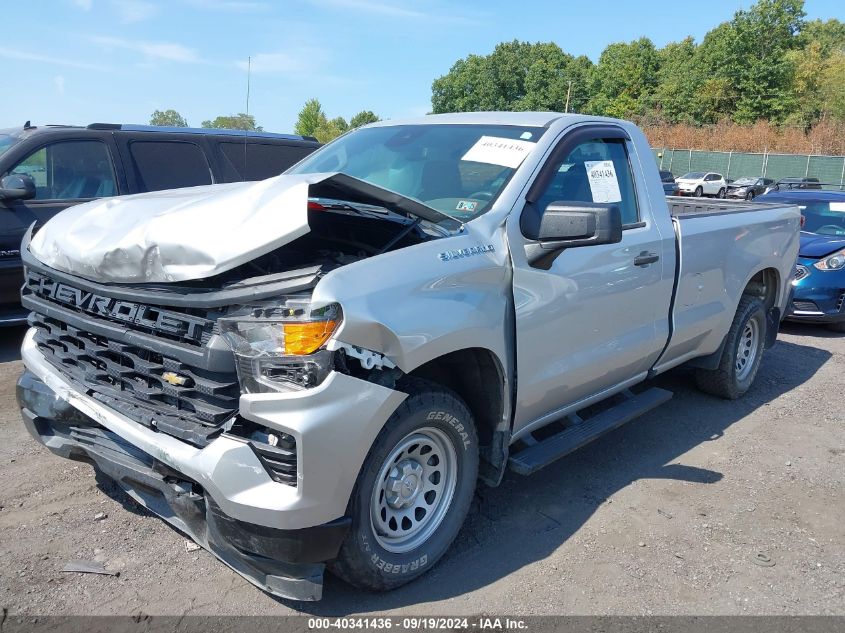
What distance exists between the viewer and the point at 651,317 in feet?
14.4

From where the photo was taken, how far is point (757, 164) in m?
45.4

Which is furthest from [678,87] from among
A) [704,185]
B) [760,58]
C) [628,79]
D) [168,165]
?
[168,165]

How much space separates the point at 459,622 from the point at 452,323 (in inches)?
47.3

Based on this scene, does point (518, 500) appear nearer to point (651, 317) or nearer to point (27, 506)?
point (651, 317)

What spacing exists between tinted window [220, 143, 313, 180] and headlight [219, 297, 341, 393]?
5.44 meters

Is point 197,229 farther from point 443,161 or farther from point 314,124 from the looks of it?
point 314,124

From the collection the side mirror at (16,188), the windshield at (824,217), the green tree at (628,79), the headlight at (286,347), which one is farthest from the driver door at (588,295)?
the green tree at (628,79)

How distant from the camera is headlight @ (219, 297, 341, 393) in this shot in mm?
2508

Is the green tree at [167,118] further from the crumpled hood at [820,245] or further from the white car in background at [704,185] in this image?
the white car in background at [704,185]

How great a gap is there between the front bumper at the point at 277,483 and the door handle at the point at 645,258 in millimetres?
2003

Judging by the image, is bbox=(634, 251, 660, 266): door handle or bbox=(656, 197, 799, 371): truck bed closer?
bbox=(634, 251, 660, 266): door handle

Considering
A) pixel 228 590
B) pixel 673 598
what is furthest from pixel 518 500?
pixel 228 590

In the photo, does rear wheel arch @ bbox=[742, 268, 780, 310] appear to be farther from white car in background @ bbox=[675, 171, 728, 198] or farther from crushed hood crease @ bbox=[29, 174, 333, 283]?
white car in background @ bbox=[675, 171, 728, 198]

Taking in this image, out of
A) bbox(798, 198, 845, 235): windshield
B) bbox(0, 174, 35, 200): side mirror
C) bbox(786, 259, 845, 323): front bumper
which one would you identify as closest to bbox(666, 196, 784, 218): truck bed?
bbox(786, 259, 845, 323): front bumper
